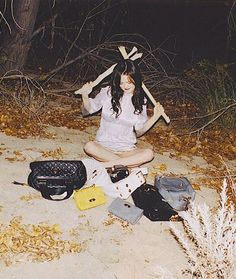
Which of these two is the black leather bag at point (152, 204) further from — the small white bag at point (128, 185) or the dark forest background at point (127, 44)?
the dark forest background at point (127, 44)

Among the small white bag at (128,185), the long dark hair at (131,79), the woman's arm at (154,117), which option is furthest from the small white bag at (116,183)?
the long dark hair at (131,79)

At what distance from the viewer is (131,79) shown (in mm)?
5062

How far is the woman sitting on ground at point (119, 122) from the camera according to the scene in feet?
17.2

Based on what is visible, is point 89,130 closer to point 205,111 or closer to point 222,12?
point 205,111

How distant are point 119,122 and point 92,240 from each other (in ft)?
5.87

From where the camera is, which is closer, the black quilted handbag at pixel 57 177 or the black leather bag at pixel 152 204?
the black leather bag at pixel 152 204

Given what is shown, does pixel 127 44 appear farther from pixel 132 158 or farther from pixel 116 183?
pixel 116 183

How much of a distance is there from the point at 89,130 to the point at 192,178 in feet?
6.95

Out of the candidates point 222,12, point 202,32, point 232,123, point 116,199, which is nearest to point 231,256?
point 116,199

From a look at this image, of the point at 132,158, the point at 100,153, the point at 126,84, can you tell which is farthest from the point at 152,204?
the point at 126,84

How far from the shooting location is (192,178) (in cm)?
577

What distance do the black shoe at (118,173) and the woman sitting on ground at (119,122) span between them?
0.46ft

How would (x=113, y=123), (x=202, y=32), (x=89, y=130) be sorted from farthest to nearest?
(x=202, y=32) < (x=89, y=130) < (x=113, y=123)

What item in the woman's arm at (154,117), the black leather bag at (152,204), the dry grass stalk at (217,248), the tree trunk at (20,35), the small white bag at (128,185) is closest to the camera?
the dry grass stalk at (217,248)
